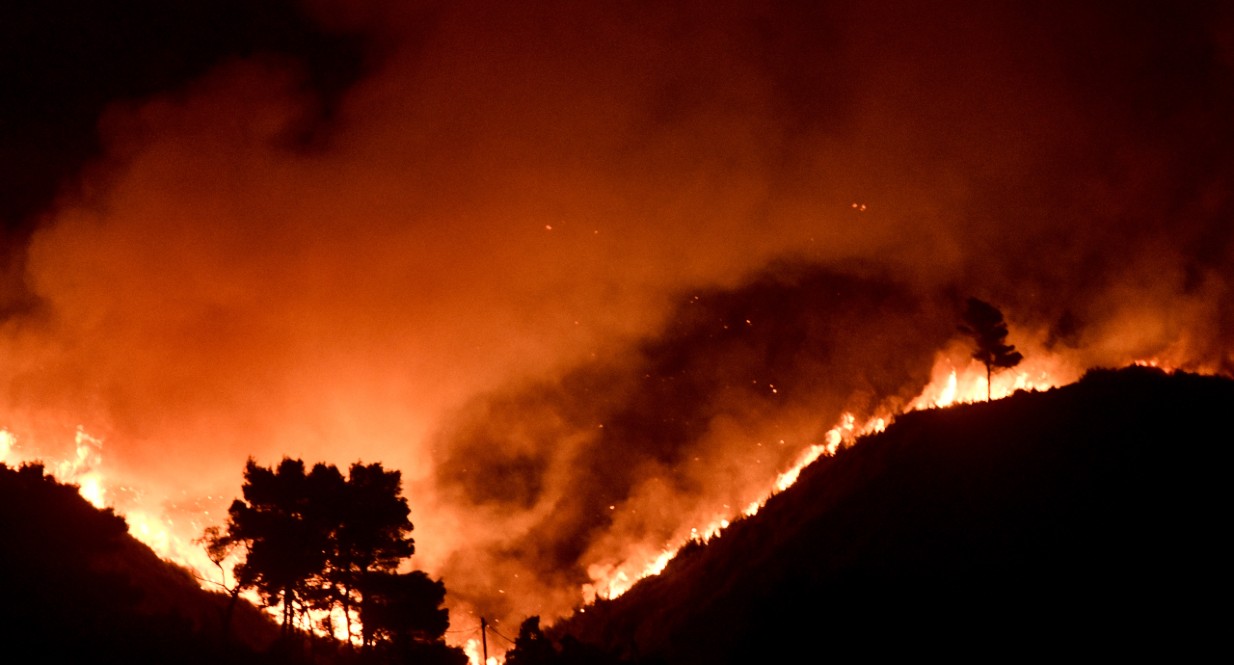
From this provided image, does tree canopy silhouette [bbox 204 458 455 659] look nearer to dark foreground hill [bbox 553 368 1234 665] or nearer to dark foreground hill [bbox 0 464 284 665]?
dark foreground hill [bbox 0 464 284 665]

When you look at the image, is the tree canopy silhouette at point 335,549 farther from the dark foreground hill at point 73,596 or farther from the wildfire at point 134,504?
the wildfire at point 134,504

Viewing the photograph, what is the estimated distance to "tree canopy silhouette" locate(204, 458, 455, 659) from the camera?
3919 cm

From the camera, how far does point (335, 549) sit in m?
40.4

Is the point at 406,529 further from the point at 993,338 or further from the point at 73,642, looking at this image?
the point at 993,338

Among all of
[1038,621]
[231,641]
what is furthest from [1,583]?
[1038,621]

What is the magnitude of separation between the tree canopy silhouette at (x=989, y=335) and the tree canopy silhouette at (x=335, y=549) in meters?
61.0

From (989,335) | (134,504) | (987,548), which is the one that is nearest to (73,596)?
(134,504)

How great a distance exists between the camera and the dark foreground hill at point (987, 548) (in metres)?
32.0

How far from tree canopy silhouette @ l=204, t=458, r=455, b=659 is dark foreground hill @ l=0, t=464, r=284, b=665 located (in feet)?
10.3

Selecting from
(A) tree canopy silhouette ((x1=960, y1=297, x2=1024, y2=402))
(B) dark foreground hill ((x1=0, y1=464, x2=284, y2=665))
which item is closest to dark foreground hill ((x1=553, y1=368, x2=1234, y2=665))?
(A) tree canopy silhouette ((x1=960, y1=297, x2=1024, y2=402))

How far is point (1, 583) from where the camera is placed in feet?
107

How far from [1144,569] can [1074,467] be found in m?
13.0

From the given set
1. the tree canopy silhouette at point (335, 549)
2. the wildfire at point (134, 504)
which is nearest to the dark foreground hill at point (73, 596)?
the tree canopy silhouette at point (335, 549)

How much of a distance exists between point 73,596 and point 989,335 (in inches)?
2925
